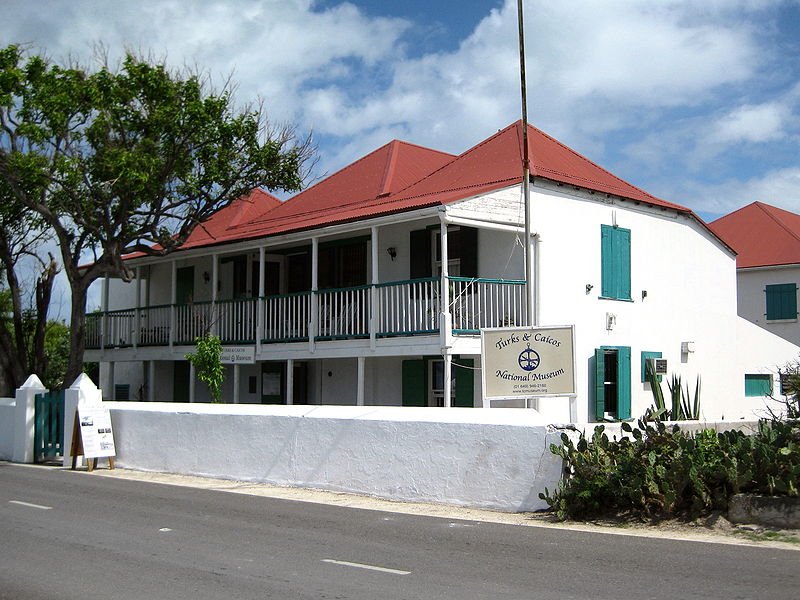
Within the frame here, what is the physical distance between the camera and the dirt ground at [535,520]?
9.33 meters

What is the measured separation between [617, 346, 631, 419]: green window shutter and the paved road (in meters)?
8.93

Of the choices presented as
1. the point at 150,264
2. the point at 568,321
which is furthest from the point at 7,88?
the point at 568,321

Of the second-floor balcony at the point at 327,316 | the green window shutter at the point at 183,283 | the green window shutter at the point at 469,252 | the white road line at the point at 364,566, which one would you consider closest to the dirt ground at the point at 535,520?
the white road line at the point at 364,566

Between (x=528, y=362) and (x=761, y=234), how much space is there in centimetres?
2059

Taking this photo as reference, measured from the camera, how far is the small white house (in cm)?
1766

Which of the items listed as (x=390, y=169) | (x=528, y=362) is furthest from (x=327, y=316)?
(x=528, y=362)

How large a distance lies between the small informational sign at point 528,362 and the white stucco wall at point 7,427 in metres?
10.7

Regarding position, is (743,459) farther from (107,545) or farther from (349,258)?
(349,258)

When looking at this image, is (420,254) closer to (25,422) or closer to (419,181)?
(419,181)

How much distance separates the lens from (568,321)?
61.0ft

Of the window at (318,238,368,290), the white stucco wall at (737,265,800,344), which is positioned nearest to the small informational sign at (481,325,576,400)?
the window at (318,238,368,290)

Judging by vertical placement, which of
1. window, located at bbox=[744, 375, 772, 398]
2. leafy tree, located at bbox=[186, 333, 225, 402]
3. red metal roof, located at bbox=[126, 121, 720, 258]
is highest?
red metal roof, located at bbox=[126, 121, 720, 258]

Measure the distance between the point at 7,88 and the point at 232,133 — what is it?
4.72 m

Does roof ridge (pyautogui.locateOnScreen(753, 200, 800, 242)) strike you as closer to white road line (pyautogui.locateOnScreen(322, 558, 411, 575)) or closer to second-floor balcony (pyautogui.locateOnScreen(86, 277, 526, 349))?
second-floor balcony (pyautogui.locateOnScreen(86, 277, 526, 349))
